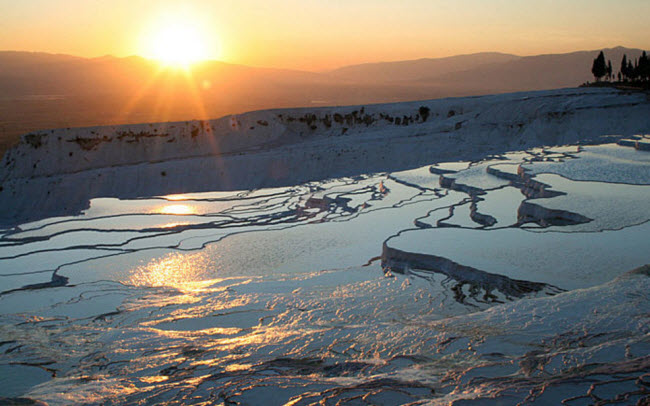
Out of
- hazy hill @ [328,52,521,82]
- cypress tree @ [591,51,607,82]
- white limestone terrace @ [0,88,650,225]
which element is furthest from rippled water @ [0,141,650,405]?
hazy hill @ [328,52,521,82]

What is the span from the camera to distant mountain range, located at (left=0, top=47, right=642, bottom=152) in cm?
4616

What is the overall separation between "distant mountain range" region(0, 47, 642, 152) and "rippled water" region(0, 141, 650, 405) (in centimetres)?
2282

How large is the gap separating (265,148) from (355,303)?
59.3ft

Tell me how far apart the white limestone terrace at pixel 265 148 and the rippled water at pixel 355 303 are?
27.6ft

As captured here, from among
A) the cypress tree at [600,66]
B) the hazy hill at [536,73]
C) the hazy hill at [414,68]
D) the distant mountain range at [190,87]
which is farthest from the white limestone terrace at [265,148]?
the hazy hill at [414,68]

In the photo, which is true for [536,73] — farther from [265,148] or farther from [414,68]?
[265,148]

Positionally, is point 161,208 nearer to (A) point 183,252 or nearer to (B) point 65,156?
(A) point 183,252

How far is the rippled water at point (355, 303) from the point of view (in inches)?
133

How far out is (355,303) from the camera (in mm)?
5387

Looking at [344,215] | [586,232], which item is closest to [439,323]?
[586,232]

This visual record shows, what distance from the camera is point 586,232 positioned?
6.55 m

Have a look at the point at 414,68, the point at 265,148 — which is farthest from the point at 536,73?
the point at 265,148

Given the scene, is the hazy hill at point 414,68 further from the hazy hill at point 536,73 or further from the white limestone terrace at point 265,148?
the white limestone terrace at point 265,148

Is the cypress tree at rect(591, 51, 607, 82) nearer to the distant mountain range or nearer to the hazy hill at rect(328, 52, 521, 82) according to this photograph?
the distant mountain range
